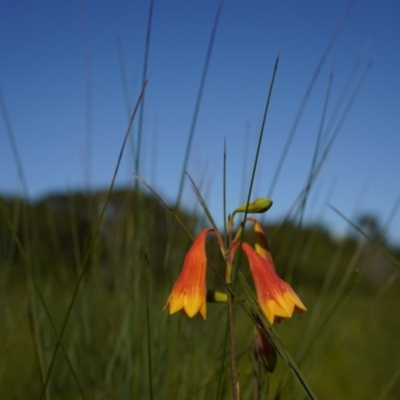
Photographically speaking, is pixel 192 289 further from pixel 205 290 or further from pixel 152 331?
pixel 152 331

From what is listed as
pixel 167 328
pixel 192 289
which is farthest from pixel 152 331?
pixel 192 289

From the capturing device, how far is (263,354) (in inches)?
22.2

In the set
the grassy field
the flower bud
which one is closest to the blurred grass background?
the grassy field

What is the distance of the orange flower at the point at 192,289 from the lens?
523mm

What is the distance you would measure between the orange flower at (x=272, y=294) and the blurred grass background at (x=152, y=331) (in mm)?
45

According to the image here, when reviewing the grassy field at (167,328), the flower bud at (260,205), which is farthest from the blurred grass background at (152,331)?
the flower bud at (260,205)

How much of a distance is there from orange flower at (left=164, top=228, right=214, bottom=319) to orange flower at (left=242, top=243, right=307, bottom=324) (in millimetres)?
45

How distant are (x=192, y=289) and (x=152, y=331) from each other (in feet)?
1.74

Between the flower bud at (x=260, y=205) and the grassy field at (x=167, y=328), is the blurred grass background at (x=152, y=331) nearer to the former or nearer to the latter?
the grassy field at (x=167, y=328)

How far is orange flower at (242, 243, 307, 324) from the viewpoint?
20.7 inches

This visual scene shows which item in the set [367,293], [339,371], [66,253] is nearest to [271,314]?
[339,371]

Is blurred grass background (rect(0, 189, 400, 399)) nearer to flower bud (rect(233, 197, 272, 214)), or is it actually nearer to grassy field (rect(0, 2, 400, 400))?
grassy field (rect(0, 2, 400, 400))

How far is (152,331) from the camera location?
1.03 meters

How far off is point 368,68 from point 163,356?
52 cm
